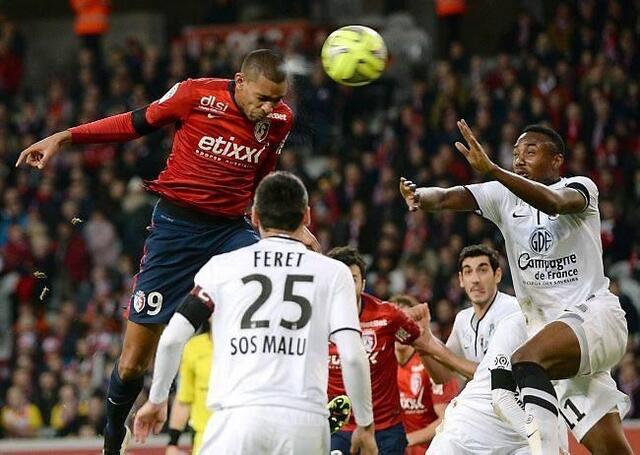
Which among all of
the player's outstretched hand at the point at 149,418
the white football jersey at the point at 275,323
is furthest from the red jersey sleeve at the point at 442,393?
the white football jersey at the point at 275,323

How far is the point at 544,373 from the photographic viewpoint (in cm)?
729

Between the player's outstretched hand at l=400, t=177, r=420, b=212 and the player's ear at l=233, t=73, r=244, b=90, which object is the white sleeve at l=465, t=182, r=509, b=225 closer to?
the player's outstretched hand at l=400, t=177, r=420, b=212

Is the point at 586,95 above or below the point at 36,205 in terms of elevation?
above

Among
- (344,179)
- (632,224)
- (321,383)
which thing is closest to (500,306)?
(321,383)

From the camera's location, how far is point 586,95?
16828mm

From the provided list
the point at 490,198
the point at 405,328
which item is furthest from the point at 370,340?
the point at 490,198

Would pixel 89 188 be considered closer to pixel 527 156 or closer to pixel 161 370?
pixel 527 156

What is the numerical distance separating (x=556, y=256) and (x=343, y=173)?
9099 millimetres

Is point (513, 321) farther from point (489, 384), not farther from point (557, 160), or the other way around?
point (557, 160)

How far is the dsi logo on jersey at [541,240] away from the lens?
7.89 metres

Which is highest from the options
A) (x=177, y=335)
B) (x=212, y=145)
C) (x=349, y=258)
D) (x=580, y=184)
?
(x=212, y=145)

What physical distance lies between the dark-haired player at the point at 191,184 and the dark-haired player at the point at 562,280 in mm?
942

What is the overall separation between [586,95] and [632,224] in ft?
7.10

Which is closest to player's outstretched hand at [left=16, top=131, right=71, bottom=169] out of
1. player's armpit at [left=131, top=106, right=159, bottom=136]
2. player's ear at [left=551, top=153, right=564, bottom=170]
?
player's armpit at [left=131, top=106, right=159, bottom=136]
